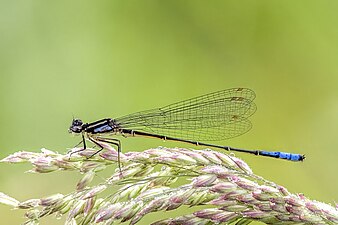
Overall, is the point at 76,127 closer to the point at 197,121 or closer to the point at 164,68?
the point at 197,121

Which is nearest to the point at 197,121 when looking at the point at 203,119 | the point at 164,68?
the point at 203,119

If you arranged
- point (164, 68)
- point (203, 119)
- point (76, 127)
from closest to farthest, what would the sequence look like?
point (76, 127)
point (203, 119)
point (164, 68)

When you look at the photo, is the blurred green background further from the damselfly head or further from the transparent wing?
the damselfly head

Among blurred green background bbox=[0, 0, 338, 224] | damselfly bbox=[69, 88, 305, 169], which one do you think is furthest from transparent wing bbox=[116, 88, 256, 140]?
blurred green background bbox=[0, 0, 338, 224]

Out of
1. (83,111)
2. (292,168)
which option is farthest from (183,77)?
(292,168)

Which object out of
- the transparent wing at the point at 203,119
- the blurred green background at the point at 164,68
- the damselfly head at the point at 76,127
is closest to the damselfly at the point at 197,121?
the transparent wing at the point at 203,119

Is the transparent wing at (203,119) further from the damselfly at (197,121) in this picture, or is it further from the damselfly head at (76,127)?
the damselfly head at (76,127)
